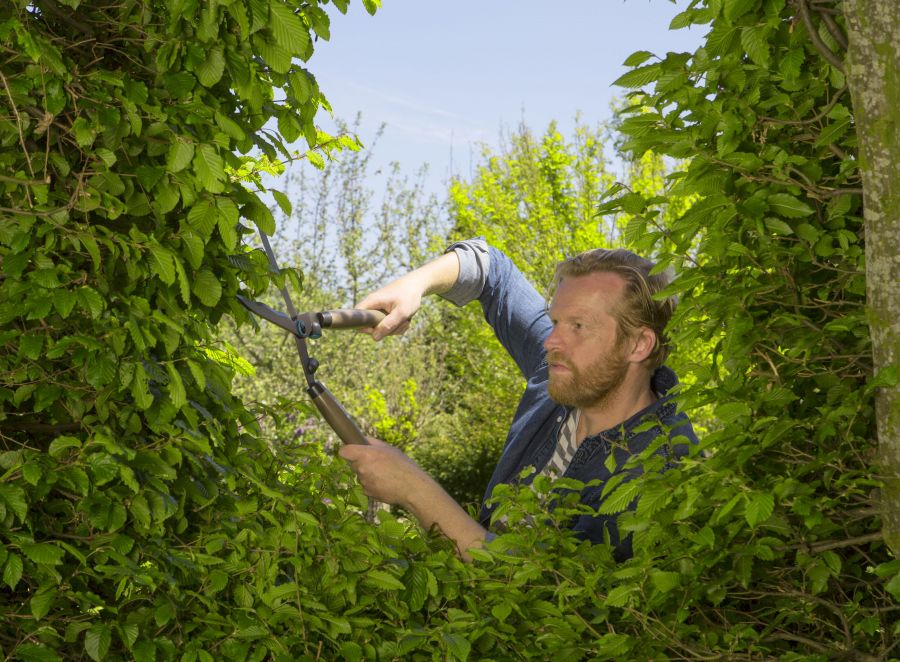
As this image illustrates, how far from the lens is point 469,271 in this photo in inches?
147

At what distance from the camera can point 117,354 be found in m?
2.19

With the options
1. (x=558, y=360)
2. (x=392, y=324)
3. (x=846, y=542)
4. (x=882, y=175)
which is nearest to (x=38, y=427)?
(x=392, y=324)

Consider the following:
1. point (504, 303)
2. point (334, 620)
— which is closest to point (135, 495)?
point (334, 620)

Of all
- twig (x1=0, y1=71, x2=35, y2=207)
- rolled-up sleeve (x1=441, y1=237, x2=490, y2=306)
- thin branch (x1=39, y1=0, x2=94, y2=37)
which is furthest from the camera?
rolled-up sleeve (x1=441, y1=237, x2=490, y2=306)

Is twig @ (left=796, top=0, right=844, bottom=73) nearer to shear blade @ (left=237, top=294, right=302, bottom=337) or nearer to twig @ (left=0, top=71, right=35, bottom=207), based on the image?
shear blade @ (left=237, top=294, right=302, bottom=337)

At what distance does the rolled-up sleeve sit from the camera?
3.71m

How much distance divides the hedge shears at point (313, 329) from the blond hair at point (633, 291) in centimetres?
96

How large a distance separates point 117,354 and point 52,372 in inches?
7.3

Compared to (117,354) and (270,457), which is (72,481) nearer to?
(117,354)

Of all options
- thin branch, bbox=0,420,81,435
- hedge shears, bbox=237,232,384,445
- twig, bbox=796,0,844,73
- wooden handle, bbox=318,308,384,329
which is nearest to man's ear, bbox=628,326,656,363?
wooden handle, bbox=318,308,384,329

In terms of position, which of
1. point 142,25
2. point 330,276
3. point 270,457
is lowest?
point 270,457

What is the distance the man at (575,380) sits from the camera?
2.68m

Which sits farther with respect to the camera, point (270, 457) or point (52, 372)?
point (270, 457)

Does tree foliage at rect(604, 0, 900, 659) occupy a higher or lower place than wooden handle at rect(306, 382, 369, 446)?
lower
